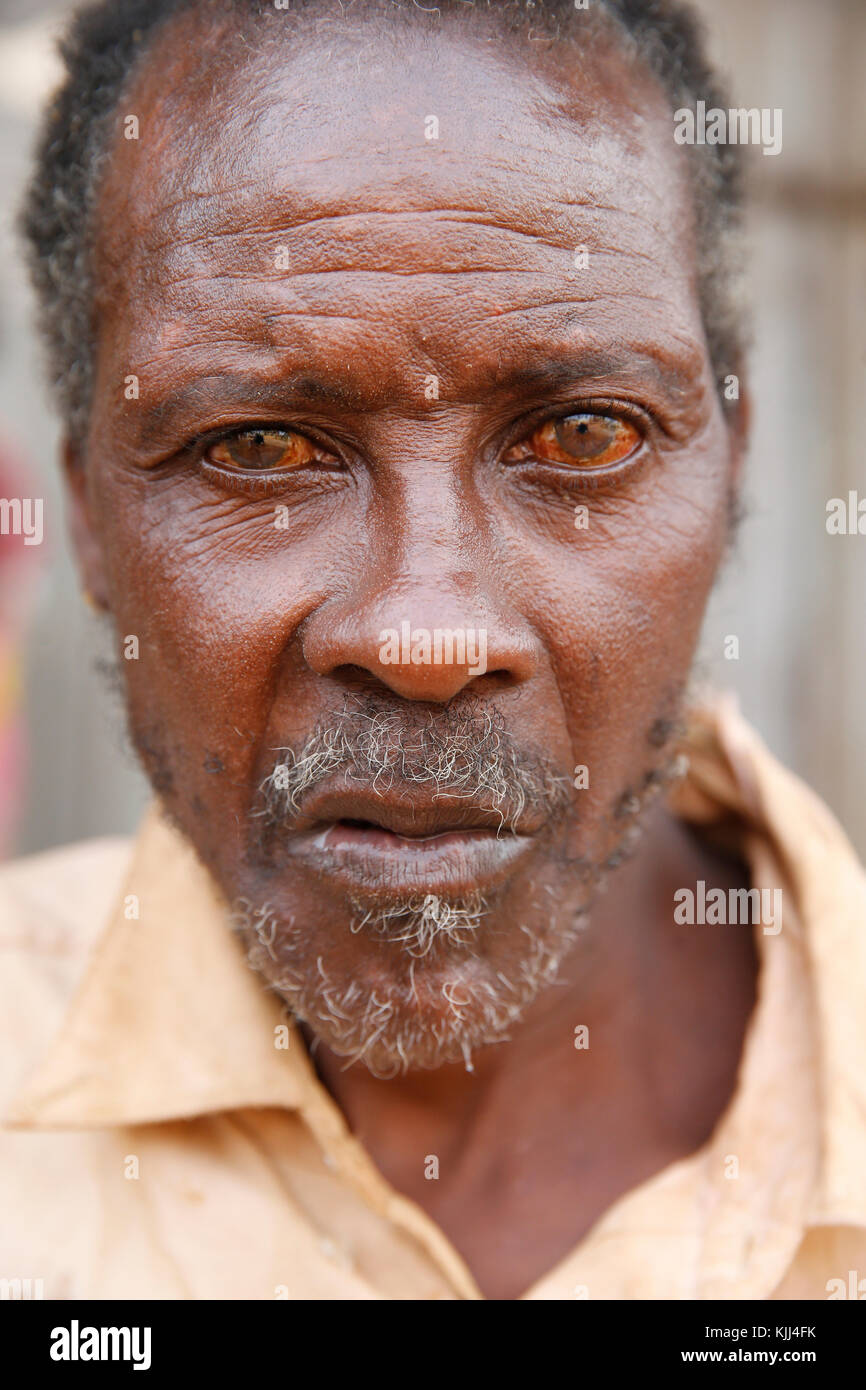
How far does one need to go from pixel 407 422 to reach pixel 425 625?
0.96 ft

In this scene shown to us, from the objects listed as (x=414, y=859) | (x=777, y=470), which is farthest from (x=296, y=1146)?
(x=777, y=470)

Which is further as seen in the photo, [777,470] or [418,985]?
[777,470]

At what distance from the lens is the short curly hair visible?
5.64 ft

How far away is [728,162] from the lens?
212cm

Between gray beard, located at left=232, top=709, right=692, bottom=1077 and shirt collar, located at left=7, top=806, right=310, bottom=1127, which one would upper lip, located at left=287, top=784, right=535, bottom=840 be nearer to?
gray beard, located at left=232, top=709, right=692, bottom=1077

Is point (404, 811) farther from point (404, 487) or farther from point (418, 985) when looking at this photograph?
point (404, 487)

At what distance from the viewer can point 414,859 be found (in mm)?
1552

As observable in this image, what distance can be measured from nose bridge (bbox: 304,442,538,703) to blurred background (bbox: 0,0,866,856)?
113 inches

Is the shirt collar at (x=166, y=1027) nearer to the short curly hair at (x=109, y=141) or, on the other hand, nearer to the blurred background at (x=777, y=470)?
the short curly hair at (x=109, y=141)

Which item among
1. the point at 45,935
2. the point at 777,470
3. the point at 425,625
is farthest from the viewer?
the point at 777,470

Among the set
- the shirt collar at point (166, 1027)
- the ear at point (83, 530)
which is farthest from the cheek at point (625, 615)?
the ear at point (83, 530)

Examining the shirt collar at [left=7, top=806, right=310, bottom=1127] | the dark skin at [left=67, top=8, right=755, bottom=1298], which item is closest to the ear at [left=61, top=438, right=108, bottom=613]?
the dark skin at [left=67, top=8, right=755, bottom=1298]

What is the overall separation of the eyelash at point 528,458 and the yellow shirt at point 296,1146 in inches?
25.9

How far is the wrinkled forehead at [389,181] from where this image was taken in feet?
5.07
